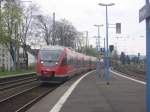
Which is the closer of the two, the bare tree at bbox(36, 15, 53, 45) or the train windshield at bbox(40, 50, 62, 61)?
the train windshield at bbox(40, 50, 62, 61)

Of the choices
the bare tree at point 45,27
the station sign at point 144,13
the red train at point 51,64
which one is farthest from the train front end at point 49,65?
the bare tree at point 45,27

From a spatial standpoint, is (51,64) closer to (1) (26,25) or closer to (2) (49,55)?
(2) (49,55)

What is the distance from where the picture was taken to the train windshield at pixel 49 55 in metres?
35.8

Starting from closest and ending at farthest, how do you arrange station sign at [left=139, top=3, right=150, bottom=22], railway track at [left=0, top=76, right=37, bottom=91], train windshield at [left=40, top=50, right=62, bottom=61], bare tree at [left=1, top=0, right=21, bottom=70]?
station sign at [left=139, top=3, right=150, bottom=22], railway track at [left=0, top=76, right=37, bottom=91], train windshield at [left=40, top=50, right=62, bottom=61], bare tree at [left=1, top=0, right=21, bottom=70]

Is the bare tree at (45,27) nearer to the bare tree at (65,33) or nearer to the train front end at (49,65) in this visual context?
the bare tree at (65,33)

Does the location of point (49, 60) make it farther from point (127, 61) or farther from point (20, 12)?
point (127, 61)

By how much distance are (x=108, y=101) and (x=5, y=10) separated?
2045 inches

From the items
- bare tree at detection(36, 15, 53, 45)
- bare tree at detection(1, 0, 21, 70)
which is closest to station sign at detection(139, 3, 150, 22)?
bare tree at detection(1, 0, 21, 70)

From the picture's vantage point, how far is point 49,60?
35594 millimetres

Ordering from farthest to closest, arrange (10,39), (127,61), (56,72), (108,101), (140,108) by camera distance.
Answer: (127,61) < (10,39) < (56,72) < (108,101) < (140,108)

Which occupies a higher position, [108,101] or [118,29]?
[118,29]

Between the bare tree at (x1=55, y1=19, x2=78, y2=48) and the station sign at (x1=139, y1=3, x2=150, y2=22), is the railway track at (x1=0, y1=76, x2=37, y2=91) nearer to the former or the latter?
the station sign at (x1=139, y1=3, x2=150, y2=22)

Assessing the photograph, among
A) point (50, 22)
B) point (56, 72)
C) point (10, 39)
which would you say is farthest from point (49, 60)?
point (50, 22)

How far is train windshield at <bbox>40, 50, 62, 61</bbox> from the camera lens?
35.8m
